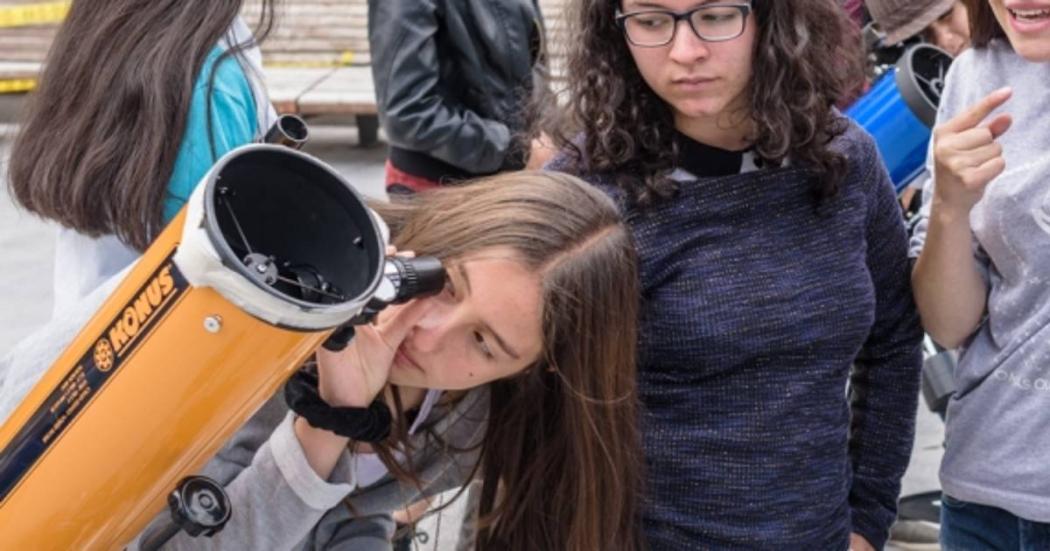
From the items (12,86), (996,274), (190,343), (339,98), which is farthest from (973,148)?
(12,86)

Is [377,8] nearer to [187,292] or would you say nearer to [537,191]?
[537,191]

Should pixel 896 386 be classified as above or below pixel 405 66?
above

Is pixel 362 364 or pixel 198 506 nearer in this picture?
pixel 198 506

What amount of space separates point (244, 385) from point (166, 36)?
110 cm

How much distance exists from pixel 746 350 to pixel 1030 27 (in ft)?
1.61

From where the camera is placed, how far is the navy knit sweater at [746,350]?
67.8 inches

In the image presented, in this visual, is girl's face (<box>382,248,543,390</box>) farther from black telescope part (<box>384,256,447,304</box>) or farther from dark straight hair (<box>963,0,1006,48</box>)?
dark straight hair (<box>963,0,1006,48</box>)

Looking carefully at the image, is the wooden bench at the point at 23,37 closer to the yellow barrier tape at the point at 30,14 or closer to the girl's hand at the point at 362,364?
the yellow barrier tape at the point at 30,14

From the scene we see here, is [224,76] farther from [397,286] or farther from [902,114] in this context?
[902,114]

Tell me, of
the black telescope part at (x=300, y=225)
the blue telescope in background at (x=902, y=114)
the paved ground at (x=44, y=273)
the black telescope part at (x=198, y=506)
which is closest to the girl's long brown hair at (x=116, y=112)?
the black telescope part at (x=198, y=506)

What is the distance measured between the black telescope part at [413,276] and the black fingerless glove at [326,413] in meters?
0.16

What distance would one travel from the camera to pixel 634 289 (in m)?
1.67

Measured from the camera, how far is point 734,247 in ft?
5.73

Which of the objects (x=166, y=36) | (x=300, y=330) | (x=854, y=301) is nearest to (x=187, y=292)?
(x=300, y=330)
